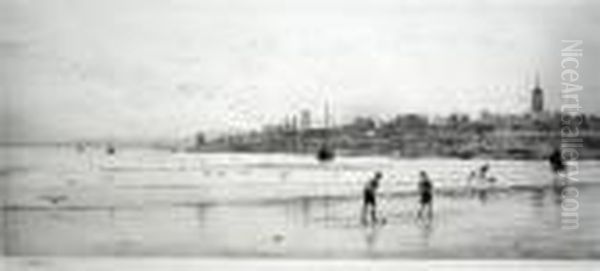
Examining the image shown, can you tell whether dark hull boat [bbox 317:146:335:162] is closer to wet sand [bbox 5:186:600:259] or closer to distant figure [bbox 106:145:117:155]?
wet sand [bbox 5:186:600:259]

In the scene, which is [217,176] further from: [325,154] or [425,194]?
[425,194]

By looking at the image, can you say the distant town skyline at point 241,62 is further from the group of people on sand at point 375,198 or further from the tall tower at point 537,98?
the group of people on sand at point 375,198

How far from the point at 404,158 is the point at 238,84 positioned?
1122 mm

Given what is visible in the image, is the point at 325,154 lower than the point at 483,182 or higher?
higher

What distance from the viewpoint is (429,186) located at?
5.02 metres

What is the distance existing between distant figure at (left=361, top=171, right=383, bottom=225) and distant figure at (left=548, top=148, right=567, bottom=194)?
41.6 inches

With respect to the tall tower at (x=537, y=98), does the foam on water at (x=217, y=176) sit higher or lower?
lower

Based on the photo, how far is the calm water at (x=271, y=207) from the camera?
5.00m

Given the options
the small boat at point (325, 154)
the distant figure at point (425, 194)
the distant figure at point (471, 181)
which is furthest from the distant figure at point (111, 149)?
the distant figure at point (471, 181)

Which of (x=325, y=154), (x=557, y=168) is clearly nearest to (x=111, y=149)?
(x=325, y=154)

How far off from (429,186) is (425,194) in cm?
6

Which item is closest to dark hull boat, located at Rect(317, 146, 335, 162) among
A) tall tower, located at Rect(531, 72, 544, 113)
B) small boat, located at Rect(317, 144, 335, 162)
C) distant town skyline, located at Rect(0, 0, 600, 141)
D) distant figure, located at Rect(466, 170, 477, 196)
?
small boat, located at Rect(317, 144, 335, 162)

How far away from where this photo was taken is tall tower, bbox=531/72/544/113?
16.2ft

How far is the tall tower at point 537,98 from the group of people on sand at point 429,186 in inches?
11.8
